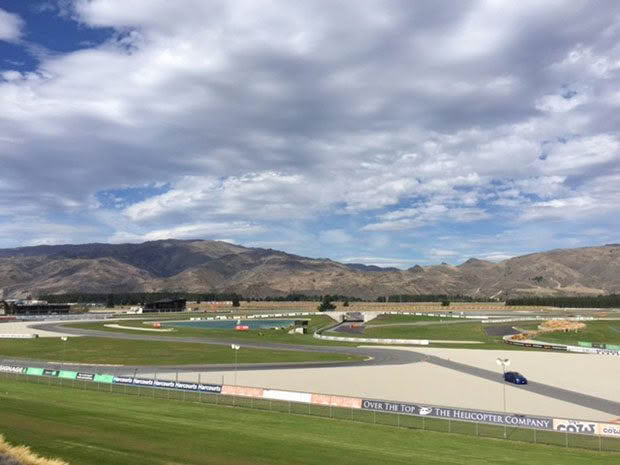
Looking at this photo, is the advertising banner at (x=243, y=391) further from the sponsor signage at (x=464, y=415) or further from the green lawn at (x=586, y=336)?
the green lawn at (x=586, y=336)

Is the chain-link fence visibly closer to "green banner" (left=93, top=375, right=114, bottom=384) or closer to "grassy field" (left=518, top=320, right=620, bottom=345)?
"green banner" (left=93, top=375, right=114, bottom=384)

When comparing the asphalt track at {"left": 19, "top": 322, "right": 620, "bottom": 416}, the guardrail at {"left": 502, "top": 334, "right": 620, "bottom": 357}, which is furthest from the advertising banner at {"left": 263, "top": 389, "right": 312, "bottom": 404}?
the guardrail at {"left": 502, "top": 334, "right": 620, "bottom": 357}

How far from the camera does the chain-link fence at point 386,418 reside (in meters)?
31.2

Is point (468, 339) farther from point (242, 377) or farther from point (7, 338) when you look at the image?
point (7, 338)

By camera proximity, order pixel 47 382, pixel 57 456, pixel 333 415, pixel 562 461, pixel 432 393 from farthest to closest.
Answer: pixel 47 382 < pixel 432 393 < pixel 333 415 < pixel 562 461 < pixel 57 456

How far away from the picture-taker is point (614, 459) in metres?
27.1

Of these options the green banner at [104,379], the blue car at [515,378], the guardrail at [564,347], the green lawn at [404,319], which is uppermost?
the green lawn at [404,319]

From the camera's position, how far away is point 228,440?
28.6 m

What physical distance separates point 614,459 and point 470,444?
719 centimetres

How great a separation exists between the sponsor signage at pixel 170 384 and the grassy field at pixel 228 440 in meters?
5.17

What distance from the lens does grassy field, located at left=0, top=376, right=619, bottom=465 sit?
24.3 m

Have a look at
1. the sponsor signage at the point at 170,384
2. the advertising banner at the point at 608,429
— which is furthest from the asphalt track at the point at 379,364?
the sponsor signage at the point at 170,384

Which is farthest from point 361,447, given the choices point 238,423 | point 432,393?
point 432,393

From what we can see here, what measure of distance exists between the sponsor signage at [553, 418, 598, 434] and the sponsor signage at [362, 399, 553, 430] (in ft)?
1.41
